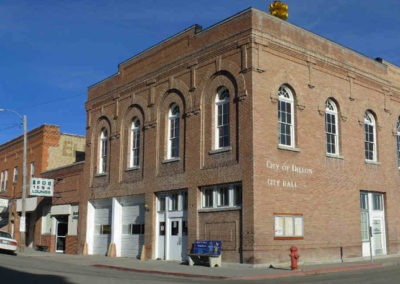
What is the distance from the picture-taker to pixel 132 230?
2772 centimetres

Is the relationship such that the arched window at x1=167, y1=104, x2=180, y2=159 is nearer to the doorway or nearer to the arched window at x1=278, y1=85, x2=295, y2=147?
the arched window at x1=278, y1=85, x2=295, y2=147

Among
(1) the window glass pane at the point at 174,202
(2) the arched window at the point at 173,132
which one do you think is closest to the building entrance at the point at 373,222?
(1) the window glass pane at the point at 174,202

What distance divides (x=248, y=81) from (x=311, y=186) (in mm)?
5598

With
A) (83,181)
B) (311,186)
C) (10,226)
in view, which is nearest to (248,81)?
(311,186)

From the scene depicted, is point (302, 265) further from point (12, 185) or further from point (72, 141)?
point (12, 185)

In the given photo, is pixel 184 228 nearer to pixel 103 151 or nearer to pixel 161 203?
pixel 161 203

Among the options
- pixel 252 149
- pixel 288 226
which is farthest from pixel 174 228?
pixel 252 149

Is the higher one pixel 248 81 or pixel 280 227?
pixel 248 81

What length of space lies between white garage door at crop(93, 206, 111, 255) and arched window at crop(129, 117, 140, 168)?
3555 millimetres

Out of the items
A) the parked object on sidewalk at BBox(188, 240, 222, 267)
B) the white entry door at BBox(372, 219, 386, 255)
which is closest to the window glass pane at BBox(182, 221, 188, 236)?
the parked object on sidewalk at BBox(188, 240, 222, 267)

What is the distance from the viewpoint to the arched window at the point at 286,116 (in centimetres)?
2248

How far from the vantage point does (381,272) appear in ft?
60.7

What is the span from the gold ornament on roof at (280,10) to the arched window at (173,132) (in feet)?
21.9

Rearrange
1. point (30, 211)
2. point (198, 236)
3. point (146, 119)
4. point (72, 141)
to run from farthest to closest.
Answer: point (72, 141) → point (30, 211) → point (146, 119) → point (198, 236)
